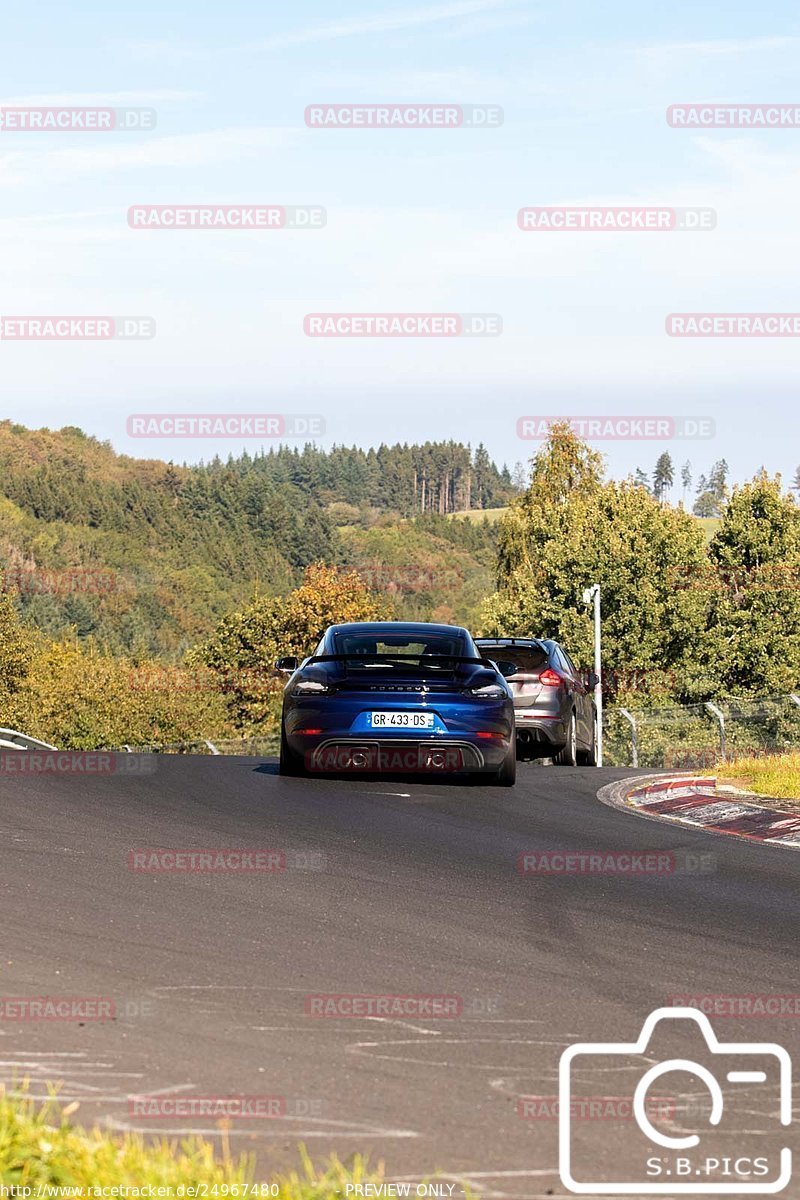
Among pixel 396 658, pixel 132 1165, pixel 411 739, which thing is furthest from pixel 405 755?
pixel 132 1165

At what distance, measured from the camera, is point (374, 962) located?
7.03 metres

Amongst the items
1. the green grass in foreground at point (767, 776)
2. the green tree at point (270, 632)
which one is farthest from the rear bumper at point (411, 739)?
the green tree at point (270, 632)

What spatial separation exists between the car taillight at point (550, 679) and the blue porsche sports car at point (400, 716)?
4112 mm

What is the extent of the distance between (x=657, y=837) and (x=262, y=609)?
81867 mm

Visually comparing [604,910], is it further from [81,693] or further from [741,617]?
[81,693]

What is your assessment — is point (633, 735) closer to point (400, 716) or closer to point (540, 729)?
point (540, 729)

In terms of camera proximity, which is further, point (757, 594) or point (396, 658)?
point (757, 594)

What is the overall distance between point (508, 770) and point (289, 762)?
223 centimetres

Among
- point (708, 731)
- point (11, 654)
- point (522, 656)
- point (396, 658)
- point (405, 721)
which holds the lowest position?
point (11, 654)

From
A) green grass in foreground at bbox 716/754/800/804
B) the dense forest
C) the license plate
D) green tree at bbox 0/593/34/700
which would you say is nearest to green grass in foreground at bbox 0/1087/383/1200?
the license plate

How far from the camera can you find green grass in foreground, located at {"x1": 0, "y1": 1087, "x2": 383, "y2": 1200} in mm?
4004

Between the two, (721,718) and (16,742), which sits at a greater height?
(721,718)

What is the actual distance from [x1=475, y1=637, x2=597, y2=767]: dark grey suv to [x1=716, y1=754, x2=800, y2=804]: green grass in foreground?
221 cm

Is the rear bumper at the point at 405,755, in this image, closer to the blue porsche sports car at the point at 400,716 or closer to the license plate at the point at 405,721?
the blue porsche sports car at the point at 400,716
